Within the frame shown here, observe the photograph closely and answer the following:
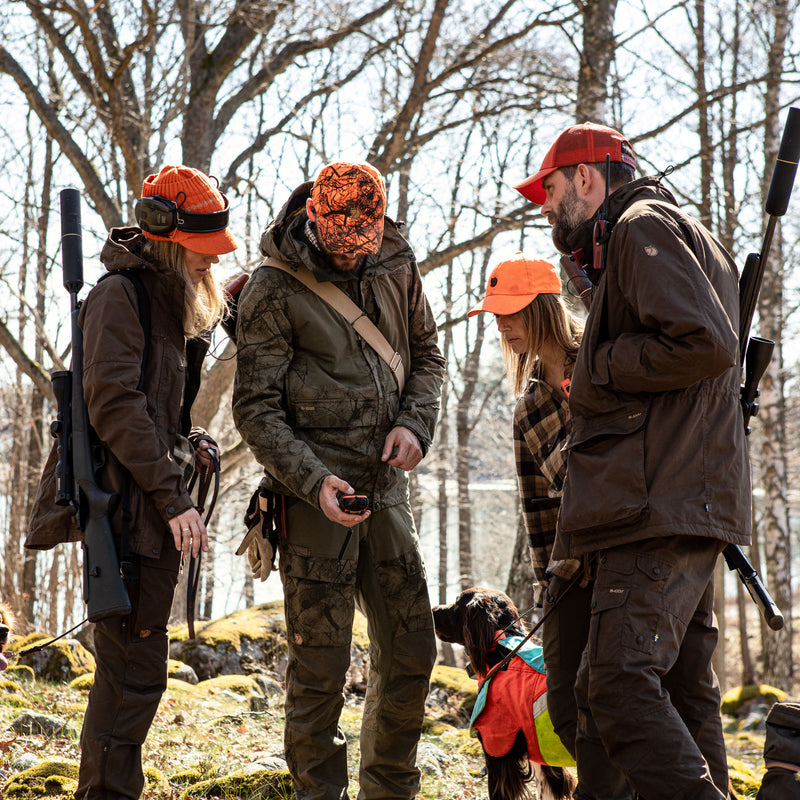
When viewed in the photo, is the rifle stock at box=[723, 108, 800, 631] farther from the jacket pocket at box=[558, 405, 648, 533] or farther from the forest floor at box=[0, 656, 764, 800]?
the forest floor at box=[0, 656, 764, 800]

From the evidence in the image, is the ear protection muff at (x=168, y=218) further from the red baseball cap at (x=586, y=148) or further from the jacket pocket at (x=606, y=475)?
the jacket pocket at (x=606, y=475)

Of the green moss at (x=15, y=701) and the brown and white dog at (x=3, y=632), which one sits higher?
the brown and white dog at (x=3, y=632)

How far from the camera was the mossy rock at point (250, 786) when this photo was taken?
3.78 m

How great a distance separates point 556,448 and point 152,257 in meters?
1.79

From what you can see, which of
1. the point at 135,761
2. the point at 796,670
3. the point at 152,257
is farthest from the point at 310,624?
the point at 796,670

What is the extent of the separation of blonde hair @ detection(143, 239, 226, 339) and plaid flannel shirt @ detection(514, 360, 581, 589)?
1351mm

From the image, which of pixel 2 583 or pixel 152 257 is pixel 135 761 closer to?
pixel 152 257

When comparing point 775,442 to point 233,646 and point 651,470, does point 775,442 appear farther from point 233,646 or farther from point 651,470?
point 651,470

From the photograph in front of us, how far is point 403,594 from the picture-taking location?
336 centimetres

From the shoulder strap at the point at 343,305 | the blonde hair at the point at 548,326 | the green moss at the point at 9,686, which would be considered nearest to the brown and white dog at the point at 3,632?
the shoulder strap at the point at 343,305

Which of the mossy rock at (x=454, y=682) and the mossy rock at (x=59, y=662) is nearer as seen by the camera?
the mossy rock at (x=59, y=662)

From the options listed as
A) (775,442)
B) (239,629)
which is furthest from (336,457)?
(775,442)

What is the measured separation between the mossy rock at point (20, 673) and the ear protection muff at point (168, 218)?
3.93 m

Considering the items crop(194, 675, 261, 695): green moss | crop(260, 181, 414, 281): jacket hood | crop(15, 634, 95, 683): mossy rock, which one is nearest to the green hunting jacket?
crop(260, 181, 414, 281): jacket hood
